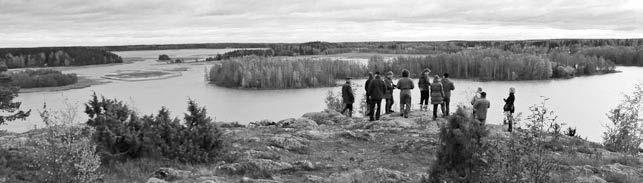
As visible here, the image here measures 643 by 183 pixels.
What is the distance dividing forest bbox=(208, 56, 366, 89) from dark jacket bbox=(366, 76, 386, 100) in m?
48.7

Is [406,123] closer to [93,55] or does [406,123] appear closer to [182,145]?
[182,145]

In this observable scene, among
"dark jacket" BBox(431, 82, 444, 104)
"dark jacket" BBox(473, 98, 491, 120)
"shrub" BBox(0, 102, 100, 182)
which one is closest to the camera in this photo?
"shrub" BBox(0, 102, 100, 182)

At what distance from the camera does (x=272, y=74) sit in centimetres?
6538

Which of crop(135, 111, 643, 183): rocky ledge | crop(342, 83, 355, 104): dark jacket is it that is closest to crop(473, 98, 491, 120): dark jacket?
crop(135, 111, 643, 183): rocky ledge

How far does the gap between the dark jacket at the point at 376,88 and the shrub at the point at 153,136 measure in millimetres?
5785

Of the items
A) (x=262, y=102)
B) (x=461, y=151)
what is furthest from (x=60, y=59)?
(x=461, y=151)

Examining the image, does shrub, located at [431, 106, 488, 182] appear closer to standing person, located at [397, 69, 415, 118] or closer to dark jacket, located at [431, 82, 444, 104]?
standing person, located at [397, 69, 415, 118]

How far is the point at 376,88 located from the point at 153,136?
694cm

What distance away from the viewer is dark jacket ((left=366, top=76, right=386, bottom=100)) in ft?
50.4

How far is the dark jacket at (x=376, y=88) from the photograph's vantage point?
15.4 m

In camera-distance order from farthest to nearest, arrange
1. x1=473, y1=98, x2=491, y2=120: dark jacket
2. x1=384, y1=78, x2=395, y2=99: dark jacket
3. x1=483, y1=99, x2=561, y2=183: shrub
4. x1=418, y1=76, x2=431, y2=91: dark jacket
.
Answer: x1=418, y1=76, x2=431, y2=91: dark jacket → x1=384, y1=78, x2=395, y2=99: dark jacket → x1=473, y1=98, x2=491, y2=120: dark jacket → x1=483, y1=99, x2=561, y2=183: shrub

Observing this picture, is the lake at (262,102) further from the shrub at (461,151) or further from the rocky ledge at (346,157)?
the shrub at (461,151)

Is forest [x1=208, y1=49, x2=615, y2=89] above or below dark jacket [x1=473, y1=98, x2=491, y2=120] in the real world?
below

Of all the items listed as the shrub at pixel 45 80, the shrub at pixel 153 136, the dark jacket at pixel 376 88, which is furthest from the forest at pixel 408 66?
the shrub at pixel 153 136
